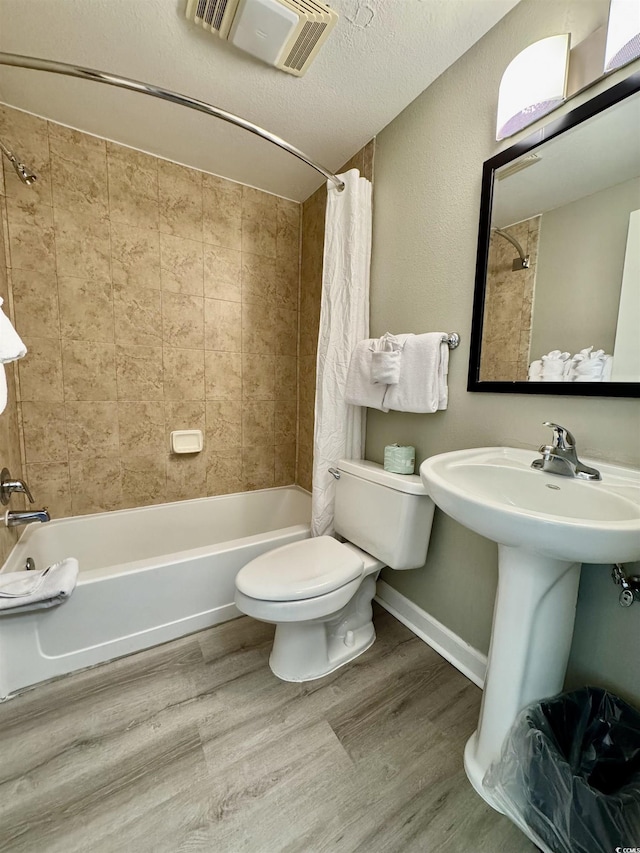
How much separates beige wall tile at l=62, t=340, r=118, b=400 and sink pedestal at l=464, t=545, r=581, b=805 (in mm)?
1944

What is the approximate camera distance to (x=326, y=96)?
4.48 ft

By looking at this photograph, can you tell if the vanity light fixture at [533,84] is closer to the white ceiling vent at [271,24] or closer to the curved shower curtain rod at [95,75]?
the white ceiling vent at [271,24]

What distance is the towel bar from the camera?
1247mm

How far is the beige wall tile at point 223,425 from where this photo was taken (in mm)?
2082

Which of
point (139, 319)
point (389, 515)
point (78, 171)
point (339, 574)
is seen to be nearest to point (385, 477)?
point (389, 515)

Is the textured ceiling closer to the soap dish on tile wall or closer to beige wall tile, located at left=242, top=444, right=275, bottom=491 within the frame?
the soap dish on tile wall

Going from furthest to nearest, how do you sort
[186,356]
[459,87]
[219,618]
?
[186,356]
[219,618]
[459,87]

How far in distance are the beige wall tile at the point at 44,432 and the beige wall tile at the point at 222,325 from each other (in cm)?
85

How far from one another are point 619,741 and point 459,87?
6.67 feet

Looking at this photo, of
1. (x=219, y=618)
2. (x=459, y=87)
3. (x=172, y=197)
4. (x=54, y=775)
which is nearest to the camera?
(x=54, y=775)

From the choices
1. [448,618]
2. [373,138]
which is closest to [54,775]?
[448,618]

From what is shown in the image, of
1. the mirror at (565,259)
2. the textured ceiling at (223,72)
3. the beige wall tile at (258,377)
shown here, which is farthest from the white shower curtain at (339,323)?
the beige wall tile at (258,377)

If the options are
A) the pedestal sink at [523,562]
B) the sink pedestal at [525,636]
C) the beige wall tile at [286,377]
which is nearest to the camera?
the pedestal sink at [523,562]

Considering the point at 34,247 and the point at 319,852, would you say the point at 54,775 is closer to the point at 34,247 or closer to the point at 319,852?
the point at 319,852
